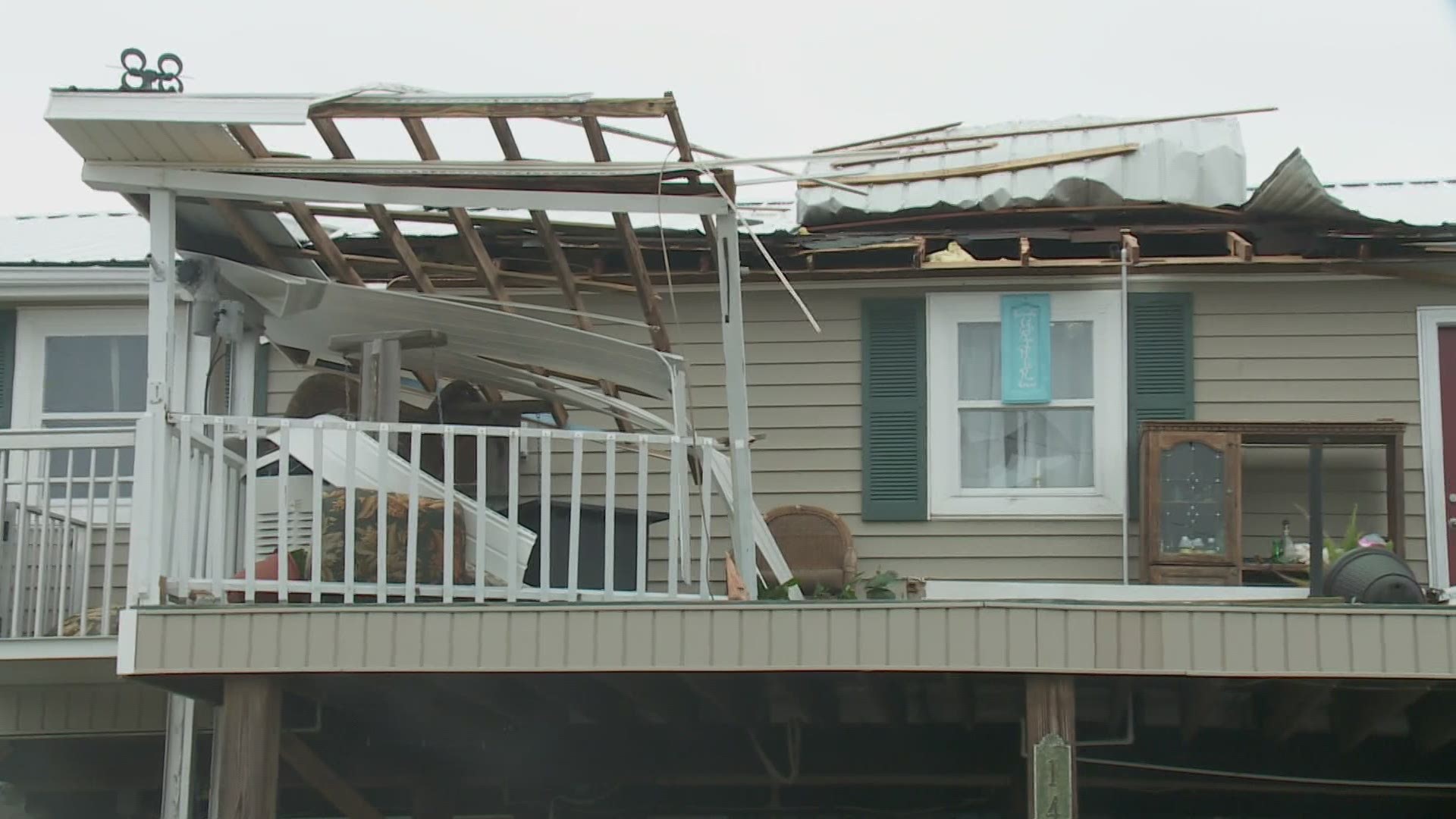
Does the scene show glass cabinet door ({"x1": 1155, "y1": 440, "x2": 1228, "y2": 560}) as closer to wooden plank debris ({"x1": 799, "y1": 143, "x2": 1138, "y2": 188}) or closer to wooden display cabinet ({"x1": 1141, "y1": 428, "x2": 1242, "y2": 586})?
wooden display cabinet ({"x1": 1141, "y1": 428, "x2": 1242, "y2": 586})

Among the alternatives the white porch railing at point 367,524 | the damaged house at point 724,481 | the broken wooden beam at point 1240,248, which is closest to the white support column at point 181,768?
the damaged house at point 724,481

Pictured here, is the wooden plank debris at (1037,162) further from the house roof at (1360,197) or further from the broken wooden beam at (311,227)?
the broken wooden beam at (311,227)

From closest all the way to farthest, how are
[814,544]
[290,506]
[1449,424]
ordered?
[290,506]
[1449,424]
[814,544]

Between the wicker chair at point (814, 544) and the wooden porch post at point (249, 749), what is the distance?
3.34 metres

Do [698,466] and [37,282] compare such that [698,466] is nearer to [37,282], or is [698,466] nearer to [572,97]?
[572,97]

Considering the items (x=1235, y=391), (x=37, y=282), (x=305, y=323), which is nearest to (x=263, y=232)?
(x=305, y=323)

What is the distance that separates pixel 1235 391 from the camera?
846cm

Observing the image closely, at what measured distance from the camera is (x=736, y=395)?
628cm

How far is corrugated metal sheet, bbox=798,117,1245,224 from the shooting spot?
845 centimetres

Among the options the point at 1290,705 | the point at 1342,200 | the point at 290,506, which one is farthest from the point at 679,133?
the point at 1342,200

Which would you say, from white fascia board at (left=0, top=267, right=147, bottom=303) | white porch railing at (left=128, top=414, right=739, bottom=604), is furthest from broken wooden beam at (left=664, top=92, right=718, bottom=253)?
white fascia board at (left=0, top=267, right=147, bottom=303)

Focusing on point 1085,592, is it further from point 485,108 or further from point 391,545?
point 485,108

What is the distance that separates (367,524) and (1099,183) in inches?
166

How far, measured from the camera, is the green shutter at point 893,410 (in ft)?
27.9
